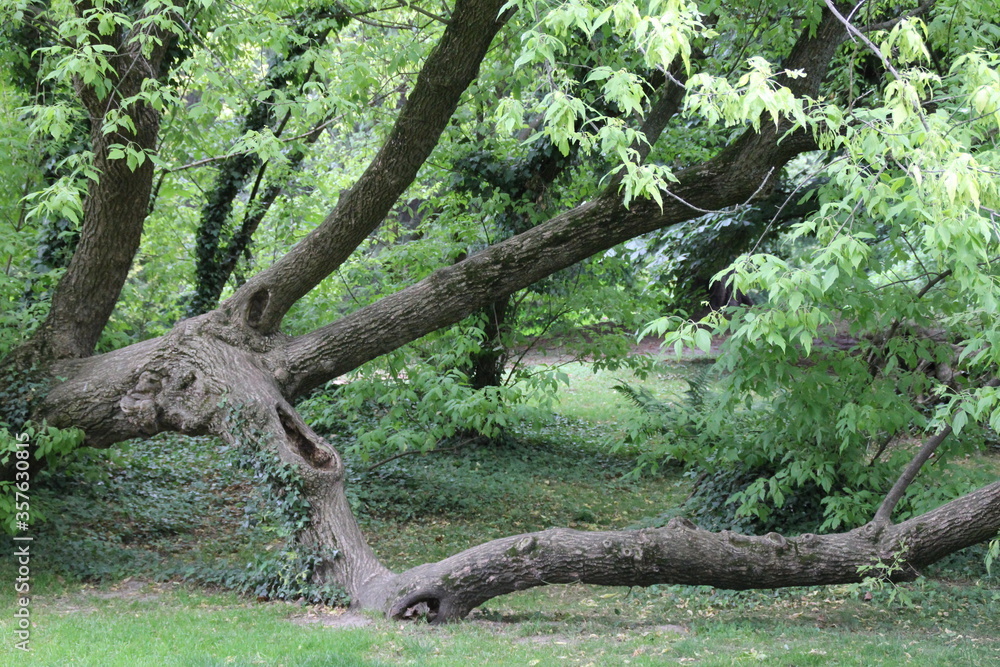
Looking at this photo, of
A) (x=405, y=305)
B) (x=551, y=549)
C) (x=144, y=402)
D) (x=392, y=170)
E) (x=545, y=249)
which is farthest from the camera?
(x=405, y=305)

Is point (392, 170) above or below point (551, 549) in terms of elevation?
above

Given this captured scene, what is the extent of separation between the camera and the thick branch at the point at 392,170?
23.1 ft

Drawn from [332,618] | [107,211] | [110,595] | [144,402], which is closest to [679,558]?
[332,618]

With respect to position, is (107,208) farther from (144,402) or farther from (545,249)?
(545,249)

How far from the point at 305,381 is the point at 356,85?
128 inches

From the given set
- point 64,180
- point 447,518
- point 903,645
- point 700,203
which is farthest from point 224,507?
point 903,645

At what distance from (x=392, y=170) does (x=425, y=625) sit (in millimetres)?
4078

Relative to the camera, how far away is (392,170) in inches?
301

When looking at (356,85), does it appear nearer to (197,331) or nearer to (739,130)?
(197,331)

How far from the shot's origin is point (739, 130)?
35.2 ft

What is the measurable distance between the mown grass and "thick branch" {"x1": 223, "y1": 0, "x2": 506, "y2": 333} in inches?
106

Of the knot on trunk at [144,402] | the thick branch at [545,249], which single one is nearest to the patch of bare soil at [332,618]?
the thick branch at [545,249]

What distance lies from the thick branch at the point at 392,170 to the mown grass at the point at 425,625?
2.69 metres

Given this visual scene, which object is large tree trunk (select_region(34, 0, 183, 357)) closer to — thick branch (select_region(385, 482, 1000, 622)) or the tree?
the tree
